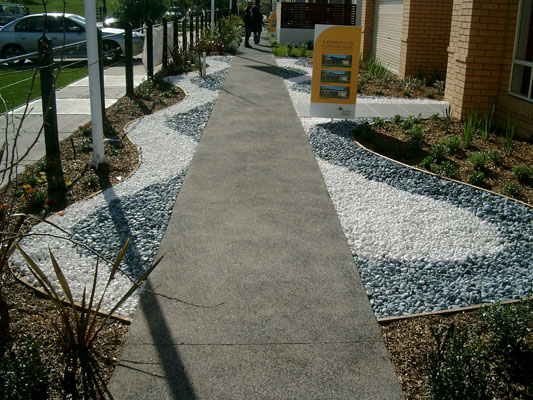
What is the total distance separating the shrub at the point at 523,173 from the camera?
291 inches

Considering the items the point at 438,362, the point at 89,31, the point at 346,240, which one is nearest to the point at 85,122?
the point at 89,31

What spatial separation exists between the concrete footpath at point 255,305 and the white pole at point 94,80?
1273 millimetres

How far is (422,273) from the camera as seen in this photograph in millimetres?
5344

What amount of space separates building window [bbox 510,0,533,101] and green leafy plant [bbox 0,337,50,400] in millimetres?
8492

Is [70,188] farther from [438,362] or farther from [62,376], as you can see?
[438,362]

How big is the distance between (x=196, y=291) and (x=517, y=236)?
3312 mm

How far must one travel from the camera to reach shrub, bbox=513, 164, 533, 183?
7383 mm

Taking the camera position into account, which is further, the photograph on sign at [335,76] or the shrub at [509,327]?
the photograph on sign at [335,76]

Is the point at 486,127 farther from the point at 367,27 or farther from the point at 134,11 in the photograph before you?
the point at 134,11

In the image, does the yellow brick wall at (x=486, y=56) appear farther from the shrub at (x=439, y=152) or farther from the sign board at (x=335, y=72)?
the shrub at (x=439, y=152)

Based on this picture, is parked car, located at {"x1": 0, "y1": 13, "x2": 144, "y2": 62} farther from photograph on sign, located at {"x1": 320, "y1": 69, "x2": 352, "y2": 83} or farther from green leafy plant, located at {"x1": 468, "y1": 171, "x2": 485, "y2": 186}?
green leafy plant, located at {"x1": 468, "y1": 171, "x2": 485, "y2": 186}

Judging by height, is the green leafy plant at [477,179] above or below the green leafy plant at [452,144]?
below

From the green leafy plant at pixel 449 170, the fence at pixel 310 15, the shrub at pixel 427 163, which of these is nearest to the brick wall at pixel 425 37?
the shrub at pixel 427 163

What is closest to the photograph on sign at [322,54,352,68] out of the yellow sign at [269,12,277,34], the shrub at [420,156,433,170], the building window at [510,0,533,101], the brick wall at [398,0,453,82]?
the building window at [510,0,533,101]
